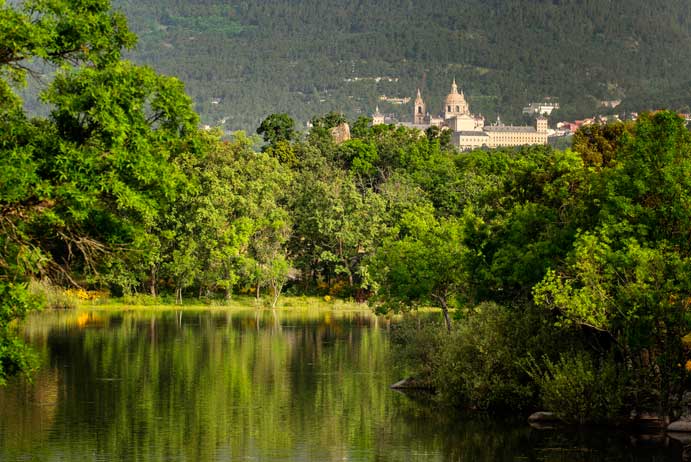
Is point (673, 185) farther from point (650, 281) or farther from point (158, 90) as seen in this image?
point (158, 90)

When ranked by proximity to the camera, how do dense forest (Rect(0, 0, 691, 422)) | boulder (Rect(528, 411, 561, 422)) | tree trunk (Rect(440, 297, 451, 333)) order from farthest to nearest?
1. tree trunk (Rect(440, 297, 451, 333))
2. boulder (Rect(528, 411, 561, 422))
3. dense forest (Rect(0, 0, 691, 422))

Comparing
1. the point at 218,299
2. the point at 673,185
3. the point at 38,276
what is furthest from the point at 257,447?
the point at 218,299

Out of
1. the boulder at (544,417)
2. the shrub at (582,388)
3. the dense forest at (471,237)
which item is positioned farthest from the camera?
the boulder at (544,417)

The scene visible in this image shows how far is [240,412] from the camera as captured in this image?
47.2 meters

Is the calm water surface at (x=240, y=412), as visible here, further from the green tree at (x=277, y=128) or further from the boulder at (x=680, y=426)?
the green tree at (x=277, y=128)

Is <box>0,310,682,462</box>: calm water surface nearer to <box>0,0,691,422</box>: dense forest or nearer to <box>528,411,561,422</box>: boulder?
<box>528,411,561,422</box>: boulder

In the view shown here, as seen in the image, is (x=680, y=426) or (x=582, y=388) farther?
(x=680, y=426)

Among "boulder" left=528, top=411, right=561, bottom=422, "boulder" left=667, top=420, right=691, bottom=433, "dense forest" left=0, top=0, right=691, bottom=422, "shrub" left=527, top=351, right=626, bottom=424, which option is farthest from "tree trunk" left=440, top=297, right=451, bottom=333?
"boulder" left=667, top=420, right=691, bottom=433

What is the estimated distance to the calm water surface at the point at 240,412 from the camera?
3947 cm

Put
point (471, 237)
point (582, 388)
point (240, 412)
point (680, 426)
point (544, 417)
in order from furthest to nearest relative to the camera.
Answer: point (471, 237)
point (240, 412)
point (544, 417)
point (680, 426)
point (582, 388)

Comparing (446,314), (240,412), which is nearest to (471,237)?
(446,314)

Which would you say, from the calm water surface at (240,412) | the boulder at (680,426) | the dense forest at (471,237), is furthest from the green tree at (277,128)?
the boulder at (680,426)

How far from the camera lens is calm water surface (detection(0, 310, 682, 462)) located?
39469mm

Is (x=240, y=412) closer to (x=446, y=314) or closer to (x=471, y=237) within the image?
(x=471, y=237)
